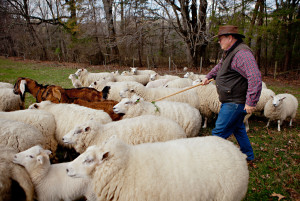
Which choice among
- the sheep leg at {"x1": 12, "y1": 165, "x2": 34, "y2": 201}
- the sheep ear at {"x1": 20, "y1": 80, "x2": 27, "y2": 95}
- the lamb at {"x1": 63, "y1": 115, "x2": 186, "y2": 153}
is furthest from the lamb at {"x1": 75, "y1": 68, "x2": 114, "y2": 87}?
the sheep leg at {"x1": 12, "y1": 165, "x2": 34, "y2": 201}

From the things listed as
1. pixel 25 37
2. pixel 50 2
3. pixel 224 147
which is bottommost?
pixel 224 147

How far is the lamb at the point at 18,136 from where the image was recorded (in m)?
2.91

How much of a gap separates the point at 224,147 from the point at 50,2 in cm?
3983

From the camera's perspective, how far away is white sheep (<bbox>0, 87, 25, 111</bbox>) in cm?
554

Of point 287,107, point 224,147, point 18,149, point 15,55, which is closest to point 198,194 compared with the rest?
point 224,147

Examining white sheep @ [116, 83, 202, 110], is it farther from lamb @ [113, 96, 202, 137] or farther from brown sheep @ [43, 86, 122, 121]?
lamb @ [113, 96, 202, 137]

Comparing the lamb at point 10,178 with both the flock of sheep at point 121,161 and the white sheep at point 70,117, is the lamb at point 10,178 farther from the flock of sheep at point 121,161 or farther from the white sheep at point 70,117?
the white sheep at point 70,117

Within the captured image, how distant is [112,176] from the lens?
204 centimetres

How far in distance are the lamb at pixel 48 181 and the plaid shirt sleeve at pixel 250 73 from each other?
2789mm

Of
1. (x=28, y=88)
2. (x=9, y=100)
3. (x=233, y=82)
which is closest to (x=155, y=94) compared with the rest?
(x=233, y=82)

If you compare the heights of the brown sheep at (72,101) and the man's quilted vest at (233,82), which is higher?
the man's quilted vest at (233,82)

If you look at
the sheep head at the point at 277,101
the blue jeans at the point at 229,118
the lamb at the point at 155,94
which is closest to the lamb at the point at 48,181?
the blue jeans at the point at 229,118

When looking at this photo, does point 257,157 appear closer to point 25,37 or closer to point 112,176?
point 112,176

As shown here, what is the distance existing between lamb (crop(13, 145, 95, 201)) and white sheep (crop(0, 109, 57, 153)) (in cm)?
111
